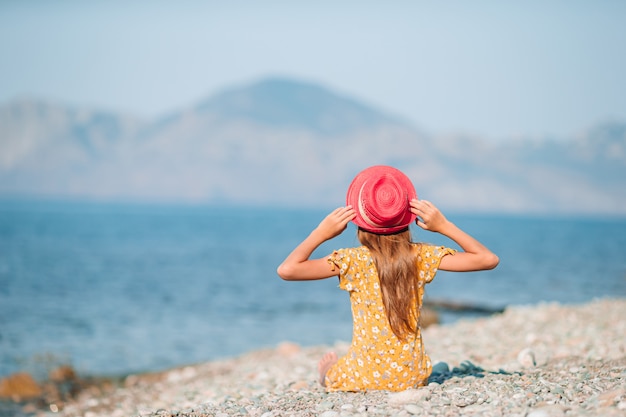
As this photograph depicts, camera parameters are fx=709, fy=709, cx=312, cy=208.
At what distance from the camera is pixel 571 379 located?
20.3 ft

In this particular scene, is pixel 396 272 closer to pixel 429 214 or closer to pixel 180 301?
pixel 429 214

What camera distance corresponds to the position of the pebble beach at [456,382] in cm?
532

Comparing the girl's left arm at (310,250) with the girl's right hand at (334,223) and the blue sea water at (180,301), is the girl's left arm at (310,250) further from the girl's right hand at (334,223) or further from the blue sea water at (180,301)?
the blue sea water at (180,301)

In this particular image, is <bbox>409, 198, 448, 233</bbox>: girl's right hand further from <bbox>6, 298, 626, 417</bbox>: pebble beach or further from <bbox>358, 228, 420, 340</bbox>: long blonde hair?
<bbox>6, 298, 626, 417</bbox>: pebble beach

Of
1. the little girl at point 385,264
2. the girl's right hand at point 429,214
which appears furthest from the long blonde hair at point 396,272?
the girl's right hand at point 429,214

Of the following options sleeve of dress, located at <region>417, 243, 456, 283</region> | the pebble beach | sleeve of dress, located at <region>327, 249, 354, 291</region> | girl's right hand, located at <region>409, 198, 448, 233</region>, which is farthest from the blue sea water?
the pebble beach

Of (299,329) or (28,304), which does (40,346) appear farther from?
(28,304)

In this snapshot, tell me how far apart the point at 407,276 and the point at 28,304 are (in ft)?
71.6

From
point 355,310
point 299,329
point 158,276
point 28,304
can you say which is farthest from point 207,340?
point 158,276

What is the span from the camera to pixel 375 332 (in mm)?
5777

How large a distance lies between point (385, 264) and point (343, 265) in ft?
1.10

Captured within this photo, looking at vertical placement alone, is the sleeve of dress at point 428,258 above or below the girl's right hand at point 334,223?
below

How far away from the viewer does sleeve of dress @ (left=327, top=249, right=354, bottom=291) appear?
5645mm

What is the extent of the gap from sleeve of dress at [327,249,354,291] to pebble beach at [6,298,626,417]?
944 millimetres
